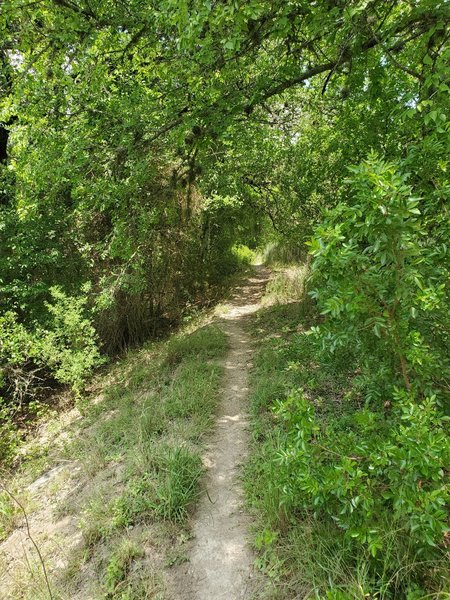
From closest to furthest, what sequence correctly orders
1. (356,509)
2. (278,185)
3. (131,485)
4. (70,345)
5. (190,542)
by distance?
(356,509), (190,542), (131,485), (70,345), (278,185)

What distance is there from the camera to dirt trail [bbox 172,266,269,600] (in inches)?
97.9

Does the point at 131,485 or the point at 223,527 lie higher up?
Result: the point at 131,485

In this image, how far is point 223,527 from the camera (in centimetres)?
291

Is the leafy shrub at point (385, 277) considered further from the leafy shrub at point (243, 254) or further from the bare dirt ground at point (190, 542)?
the leafy shrub at point (243, 254)

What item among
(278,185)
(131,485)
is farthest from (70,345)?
(278,185)

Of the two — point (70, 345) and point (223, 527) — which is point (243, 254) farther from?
point (223, 527)

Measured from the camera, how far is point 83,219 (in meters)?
7.57

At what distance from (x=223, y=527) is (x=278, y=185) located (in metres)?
7.35

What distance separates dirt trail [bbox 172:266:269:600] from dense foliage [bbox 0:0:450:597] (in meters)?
0.53

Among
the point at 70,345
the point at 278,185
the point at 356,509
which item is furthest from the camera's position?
the point at 278,185

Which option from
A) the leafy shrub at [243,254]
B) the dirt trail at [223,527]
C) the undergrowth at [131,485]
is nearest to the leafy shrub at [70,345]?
the undergrowth at [131,485]

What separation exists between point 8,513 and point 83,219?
214 inches

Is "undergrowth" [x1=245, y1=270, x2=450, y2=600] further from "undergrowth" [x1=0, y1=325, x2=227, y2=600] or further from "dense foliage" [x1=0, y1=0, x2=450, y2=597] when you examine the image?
"undergrowth" [x1=0, y1=325, x2=227, y2=600]

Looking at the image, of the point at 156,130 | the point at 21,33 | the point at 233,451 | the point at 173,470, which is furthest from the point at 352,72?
the point at 173,470
